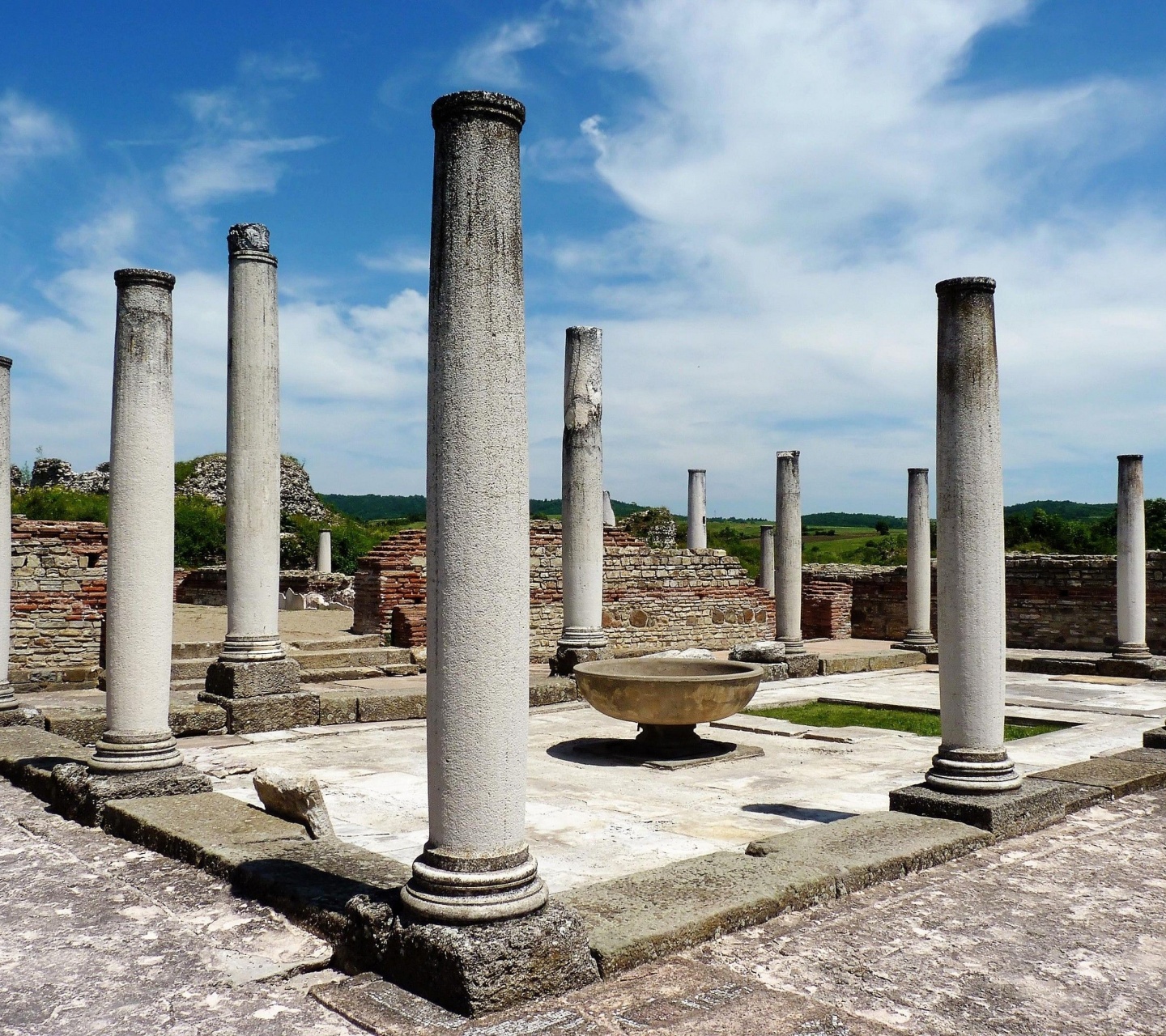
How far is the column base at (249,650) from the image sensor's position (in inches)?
380

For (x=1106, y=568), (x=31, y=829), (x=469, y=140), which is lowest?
(x=31, y=829)

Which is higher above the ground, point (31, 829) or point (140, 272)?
point (140, 272)

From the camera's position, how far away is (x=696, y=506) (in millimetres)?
26047

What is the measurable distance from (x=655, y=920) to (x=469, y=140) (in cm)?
302

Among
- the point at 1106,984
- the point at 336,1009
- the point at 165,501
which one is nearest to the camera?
the point at 336,1009

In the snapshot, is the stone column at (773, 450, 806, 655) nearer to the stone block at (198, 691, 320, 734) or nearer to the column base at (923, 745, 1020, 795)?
the stone block at (198, 691, 320, 734)

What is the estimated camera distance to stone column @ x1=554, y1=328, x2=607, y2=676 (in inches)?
482

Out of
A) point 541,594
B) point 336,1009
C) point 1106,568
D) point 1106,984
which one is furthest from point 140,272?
point 1106,568

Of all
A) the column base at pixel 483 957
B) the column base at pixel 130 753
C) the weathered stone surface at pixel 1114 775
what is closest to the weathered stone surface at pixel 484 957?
the column base at pixel 483 957

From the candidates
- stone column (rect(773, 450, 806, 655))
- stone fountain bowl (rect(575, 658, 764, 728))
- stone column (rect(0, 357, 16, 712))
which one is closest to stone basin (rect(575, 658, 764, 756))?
stone fountain bowl (rect(575, 658, 764, 728))

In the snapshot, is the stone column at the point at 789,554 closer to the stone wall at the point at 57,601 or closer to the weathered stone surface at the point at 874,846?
the stone wall at the point at 57,601

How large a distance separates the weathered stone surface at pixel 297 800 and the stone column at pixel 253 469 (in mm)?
3982

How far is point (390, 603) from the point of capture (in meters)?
16.4

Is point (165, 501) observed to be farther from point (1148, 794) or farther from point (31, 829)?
point (1148, 794)
